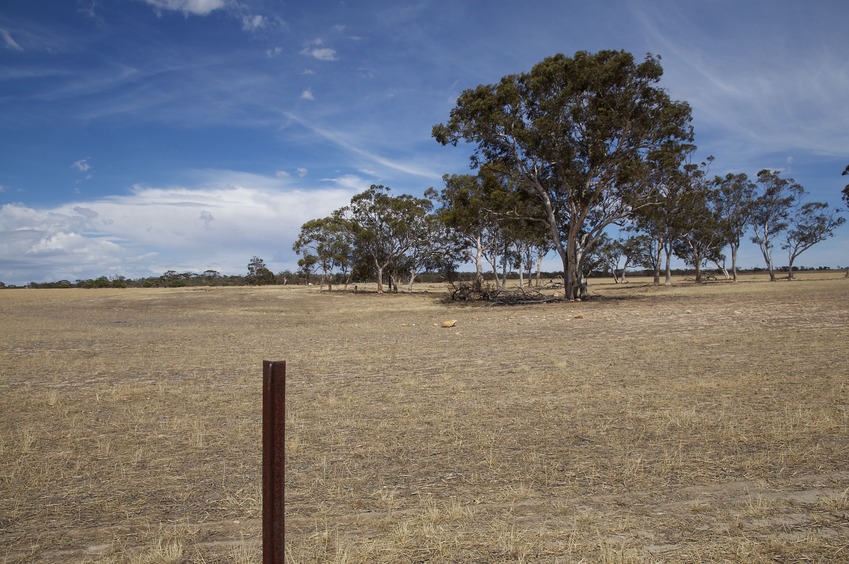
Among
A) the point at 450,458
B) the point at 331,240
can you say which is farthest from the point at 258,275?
the point at 450,458

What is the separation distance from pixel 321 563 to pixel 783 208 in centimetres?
7411

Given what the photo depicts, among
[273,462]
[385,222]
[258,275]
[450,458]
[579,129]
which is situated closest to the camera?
[273,462]

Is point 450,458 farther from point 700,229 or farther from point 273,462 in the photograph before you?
point 700,229

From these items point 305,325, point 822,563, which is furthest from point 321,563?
point 305,325

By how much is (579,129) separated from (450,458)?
27657 millimetres

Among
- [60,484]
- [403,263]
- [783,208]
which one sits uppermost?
[783,208]

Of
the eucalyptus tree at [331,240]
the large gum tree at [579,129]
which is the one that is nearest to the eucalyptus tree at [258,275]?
the eucalyptus tree at [331,240]

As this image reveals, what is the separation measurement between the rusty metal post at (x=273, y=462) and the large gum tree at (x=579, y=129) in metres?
28.5

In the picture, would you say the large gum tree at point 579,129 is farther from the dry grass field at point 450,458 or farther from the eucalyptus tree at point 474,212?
the dry grass field at point 450,458

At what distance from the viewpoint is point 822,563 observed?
11.4ft

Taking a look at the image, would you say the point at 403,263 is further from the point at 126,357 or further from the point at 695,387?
the point at 695,387

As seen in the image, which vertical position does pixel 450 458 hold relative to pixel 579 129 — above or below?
below

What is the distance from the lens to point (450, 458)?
5848 mm

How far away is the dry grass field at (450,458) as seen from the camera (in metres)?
3.92
